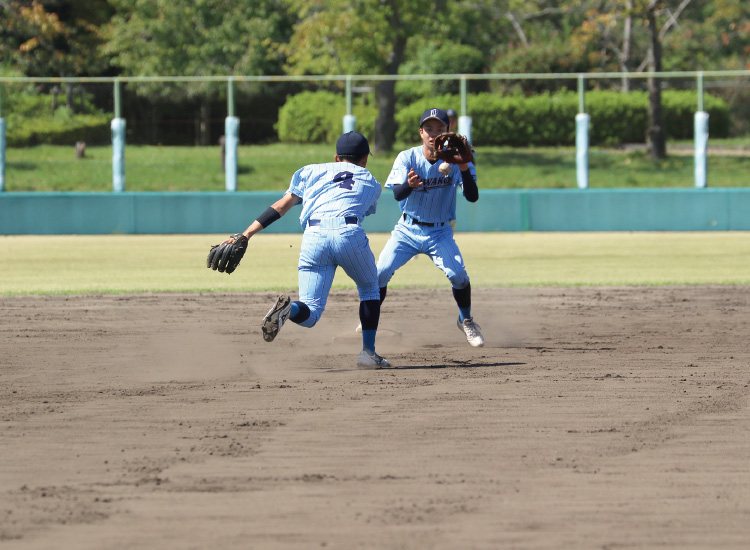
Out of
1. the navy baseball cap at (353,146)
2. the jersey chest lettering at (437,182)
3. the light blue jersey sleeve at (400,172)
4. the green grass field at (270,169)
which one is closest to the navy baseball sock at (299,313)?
the navy baseball cap at (353,146)

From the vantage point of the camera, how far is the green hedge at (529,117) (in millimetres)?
23125

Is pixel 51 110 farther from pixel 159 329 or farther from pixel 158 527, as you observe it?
pixel 158 527

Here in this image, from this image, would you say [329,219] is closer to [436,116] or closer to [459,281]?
[436,116]

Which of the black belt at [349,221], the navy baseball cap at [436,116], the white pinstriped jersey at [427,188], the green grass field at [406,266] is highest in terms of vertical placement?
the navy baseball cap at [436,116]

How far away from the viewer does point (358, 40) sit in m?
26.0

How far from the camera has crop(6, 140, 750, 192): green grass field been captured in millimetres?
21766

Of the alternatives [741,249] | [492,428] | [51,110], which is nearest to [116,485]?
[492,428]

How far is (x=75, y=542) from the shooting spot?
3.98 metres

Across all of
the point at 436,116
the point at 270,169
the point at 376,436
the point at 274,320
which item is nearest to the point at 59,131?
the point at 270,169

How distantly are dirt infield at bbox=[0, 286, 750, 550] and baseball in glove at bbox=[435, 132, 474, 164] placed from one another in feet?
4.85

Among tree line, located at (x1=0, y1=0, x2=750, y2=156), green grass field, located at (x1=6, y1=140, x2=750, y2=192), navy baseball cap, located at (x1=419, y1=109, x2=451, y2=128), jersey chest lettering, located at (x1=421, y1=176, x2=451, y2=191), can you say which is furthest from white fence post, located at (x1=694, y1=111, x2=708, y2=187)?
navy baseball cap, located at (x1=419, y1=109, x2=451, y2=128)

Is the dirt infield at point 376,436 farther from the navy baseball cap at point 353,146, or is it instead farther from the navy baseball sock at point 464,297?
the navy baseball cap at point 353,146

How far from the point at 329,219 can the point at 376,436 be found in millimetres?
2121

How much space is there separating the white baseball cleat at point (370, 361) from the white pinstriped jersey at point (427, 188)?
1.34 meters
